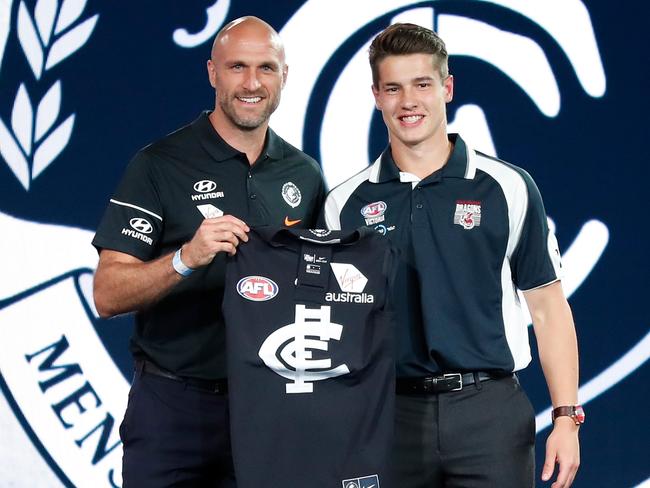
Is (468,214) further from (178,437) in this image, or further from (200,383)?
(178,437)

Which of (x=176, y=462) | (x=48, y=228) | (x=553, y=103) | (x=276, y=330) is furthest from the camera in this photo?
(x=48, y=228)

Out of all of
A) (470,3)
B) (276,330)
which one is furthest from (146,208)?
(470,3)

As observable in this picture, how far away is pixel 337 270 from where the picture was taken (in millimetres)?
2256

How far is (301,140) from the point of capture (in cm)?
375

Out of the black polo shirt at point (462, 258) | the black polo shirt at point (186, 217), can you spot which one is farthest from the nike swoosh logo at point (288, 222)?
the black polo shirt at point (462, 258)

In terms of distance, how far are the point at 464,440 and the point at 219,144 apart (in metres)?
1.02

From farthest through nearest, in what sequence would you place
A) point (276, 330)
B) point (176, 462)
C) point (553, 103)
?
point (553, 103) < point (176, 462) < point (276, 330)

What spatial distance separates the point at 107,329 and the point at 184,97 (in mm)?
948

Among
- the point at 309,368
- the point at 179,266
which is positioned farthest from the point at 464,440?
the point at 179,266

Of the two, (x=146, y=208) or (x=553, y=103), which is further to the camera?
(x=553, y=103)

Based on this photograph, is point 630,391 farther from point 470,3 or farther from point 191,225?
point 191,225

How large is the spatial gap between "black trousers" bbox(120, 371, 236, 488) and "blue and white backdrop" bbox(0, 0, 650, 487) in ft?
4.22

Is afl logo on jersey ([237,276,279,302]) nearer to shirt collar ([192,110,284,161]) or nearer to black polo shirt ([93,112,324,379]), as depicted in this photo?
black polo shirt ([93,112,324,379])

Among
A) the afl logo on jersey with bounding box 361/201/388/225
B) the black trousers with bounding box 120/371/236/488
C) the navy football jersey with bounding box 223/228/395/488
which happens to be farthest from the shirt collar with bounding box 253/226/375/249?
the black trousers with bounding box 120/371/236/488
